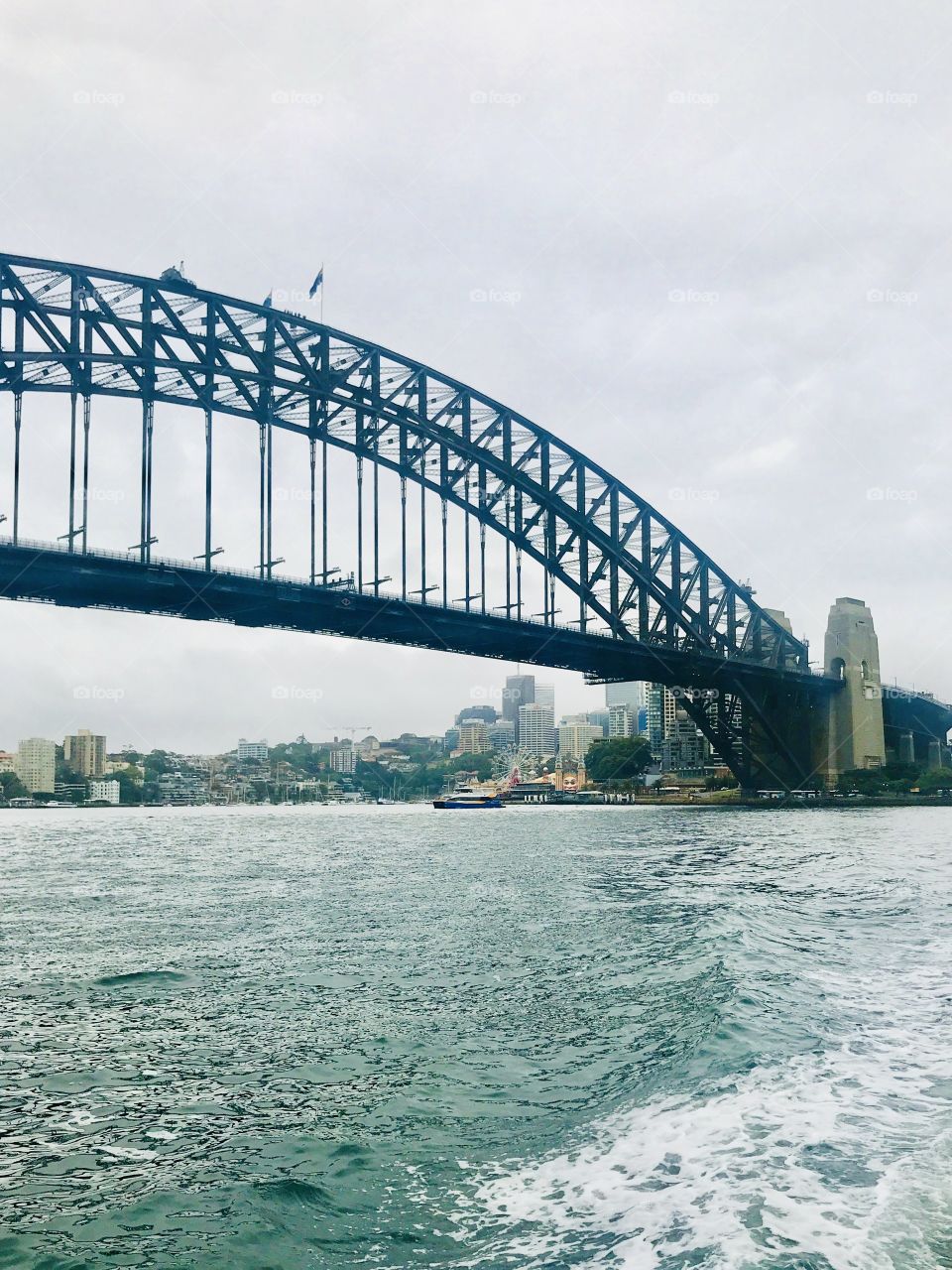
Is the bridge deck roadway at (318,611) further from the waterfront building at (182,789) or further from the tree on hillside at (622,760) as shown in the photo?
the waterfront building at (182,789)

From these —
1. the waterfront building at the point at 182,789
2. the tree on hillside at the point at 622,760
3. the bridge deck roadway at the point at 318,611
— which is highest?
the bridge deck roadway at the point at 318,611

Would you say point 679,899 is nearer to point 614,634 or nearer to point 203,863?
point 203,863

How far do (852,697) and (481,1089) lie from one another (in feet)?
306

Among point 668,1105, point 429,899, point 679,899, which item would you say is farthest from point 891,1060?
point 429,899

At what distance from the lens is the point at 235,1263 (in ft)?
20.0

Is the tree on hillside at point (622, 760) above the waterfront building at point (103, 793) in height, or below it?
above

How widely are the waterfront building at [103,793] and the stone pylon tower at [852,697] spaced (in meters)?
99.6

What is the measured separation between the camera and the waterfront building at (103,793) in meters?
156

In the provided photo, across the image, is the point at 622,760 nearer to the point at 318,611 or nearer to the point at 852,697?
the point at 852,697

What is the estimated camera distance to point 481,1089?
29.8ft

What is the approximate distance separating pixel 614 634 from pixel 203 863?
50023 mm

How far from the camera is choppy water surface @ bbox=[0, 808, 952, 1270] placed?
21.0 feet

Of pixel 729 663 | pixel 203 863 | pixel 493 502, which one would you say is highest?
pixel 493 502

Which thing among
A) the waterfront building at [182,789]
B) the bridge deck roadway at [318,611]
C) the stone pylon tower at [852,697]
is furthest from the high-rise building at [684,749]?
the waterfront building at [182,789]
